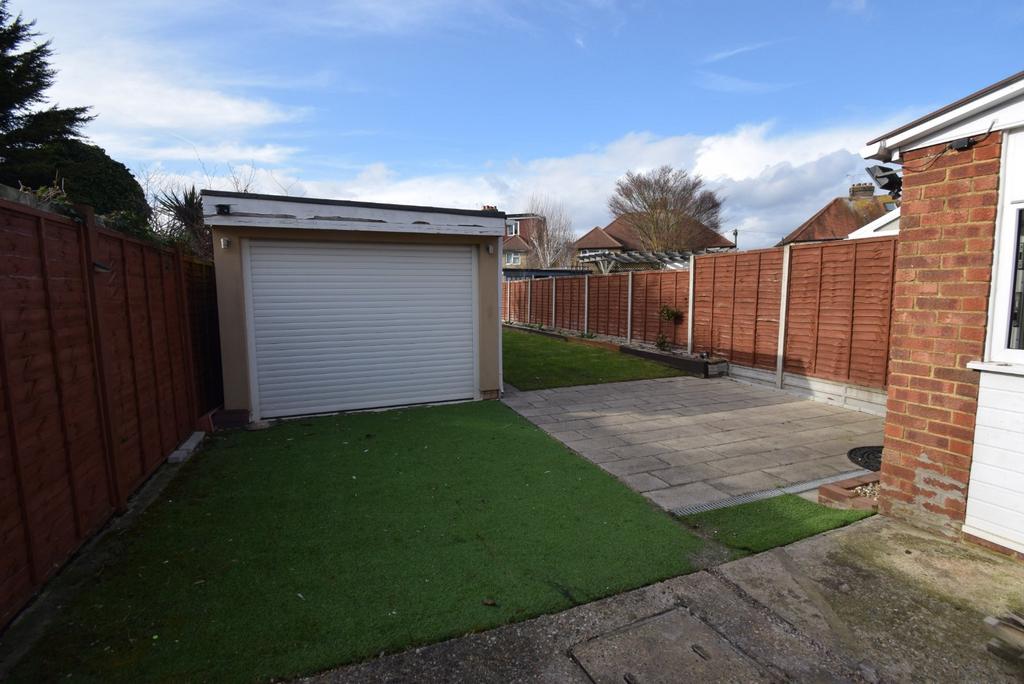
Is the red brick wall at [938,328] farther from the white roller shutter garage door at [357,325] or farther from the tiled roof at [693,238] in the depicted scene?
the tiled roof at [693,238]

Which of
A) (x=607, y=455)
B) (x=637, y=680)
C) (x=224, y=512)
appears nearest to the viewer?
(x=637, y=680)

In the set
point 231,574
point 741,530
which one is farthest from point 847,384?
point 231,574

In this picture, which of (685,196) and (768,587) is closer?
(768,587)

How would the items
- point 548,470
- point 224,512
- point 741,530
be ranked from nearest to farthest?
point 741,530 < point 224,512 < point 548,470

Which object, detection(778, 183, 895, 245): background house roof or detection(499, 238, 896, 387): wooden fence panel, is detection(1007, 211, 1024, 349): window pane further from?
detection(778, 183, 895, 245): background house roof

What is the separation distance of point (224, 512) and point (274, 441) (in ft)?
6.64

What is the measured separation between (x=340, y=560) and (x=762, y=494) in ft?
11.2

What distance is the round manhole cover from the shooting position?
482 cm

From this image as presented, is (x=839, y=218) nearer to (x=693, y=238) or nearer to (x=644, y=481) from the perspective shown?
(x=693, y=238)

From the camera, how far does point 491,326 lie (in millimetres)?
7762

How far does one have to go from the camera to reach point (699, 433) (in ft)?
19.5

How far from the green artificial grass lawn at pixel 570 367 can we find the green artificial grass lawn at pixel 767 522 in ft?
17.1

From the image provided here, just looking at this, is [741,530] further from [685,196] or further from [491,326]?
[685,196]

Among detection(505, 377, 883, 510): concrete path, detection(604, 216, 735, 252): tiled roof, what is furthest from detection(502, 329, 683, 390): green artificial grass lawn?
detection(604, 216, 735, 252): tiled roof
